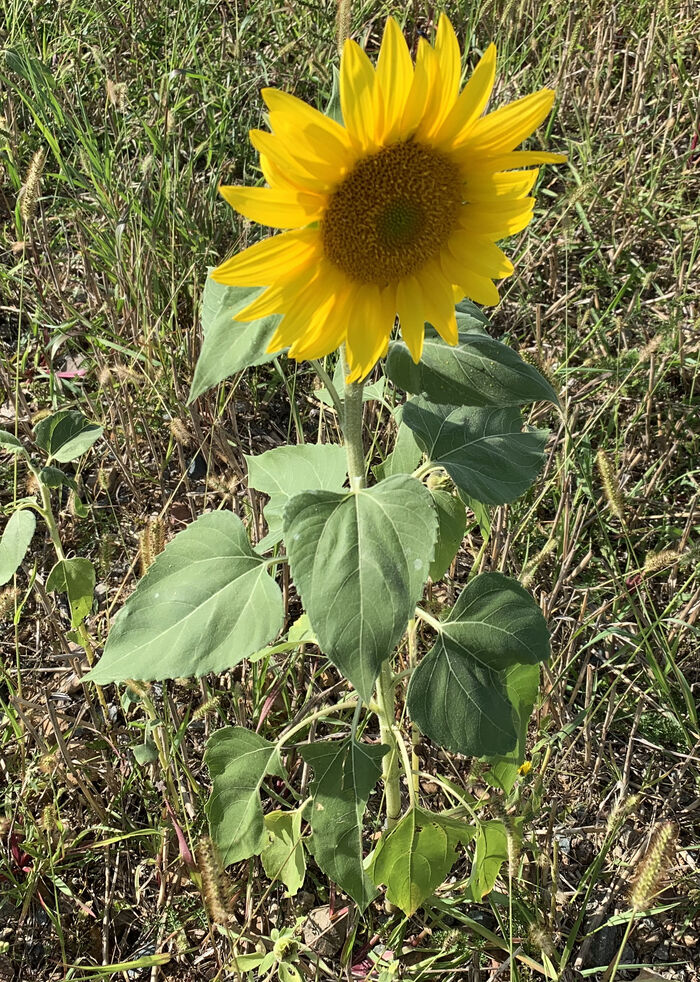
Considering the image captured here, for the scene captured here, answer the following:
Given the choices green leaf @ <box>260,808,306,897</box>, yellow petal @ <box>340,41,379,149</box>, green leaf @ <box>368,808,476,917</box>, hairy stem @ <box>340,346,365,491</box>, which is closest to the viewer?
yellow petal @ <box>340,41,379,149</box>

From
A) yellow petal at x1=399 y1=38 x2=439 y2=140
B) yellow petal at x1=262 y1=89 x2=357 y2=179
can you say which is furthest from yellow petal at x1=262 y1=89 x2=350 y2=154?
yellow petal at x1=399 y1=38 x2=439 y2=140

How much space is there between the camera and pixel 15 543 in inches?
77.3

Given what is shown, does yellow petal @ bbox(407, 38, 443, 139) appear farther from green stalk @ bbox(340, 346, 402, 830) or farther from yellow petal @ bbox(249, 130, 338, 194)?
green stalk @ bbox(340, 346, 402, 830)

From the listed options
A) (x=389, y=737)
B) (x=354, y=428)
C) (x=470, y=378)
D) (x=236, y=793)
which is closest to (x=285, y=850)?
(x=236, y=793)

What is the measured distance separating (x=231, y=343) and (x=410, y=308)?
27 centimetres

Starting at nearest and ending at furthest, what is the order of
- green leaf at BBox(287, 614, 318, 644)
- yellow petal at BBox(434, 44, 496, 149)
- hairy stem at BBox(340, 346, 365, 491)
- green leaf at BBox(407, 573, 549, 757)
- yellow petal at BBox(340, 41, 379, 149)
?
1. yellow petal at BBox(340, 41, 379, 149)
2. yellow petal at BBox(434, 44, 496, 149)
3. hairy stem at BBox(340, 346, 365, 491)
4. green leaf at BBox(407, 573, 549, 757)
5. green leaf at BBox(287, 614, 318, 644)

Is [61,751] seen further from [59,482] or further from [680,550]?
[680,550]

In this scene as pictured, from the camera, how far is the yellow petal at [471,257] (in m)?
1.34

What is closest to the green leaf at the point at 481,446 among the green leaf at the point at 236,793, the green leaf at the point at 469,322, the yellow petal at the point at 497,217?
the green leaf at the point at 469,322

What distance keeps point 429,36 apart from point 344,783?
283 centimetres

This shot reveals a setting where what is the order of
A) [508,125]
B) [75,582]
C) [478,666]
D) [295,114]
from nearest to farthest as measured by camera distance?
1. [295,114]
2. [508,125]
3. [478,666]
4. [75,582]

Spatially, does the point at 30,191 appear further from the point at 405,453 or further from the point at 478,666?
the point at 478,666

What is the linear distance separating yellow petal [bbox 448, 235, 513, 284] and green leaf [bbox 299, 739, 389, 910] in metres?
0.88

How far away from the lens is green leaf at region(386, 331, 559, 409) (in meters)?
1.42
